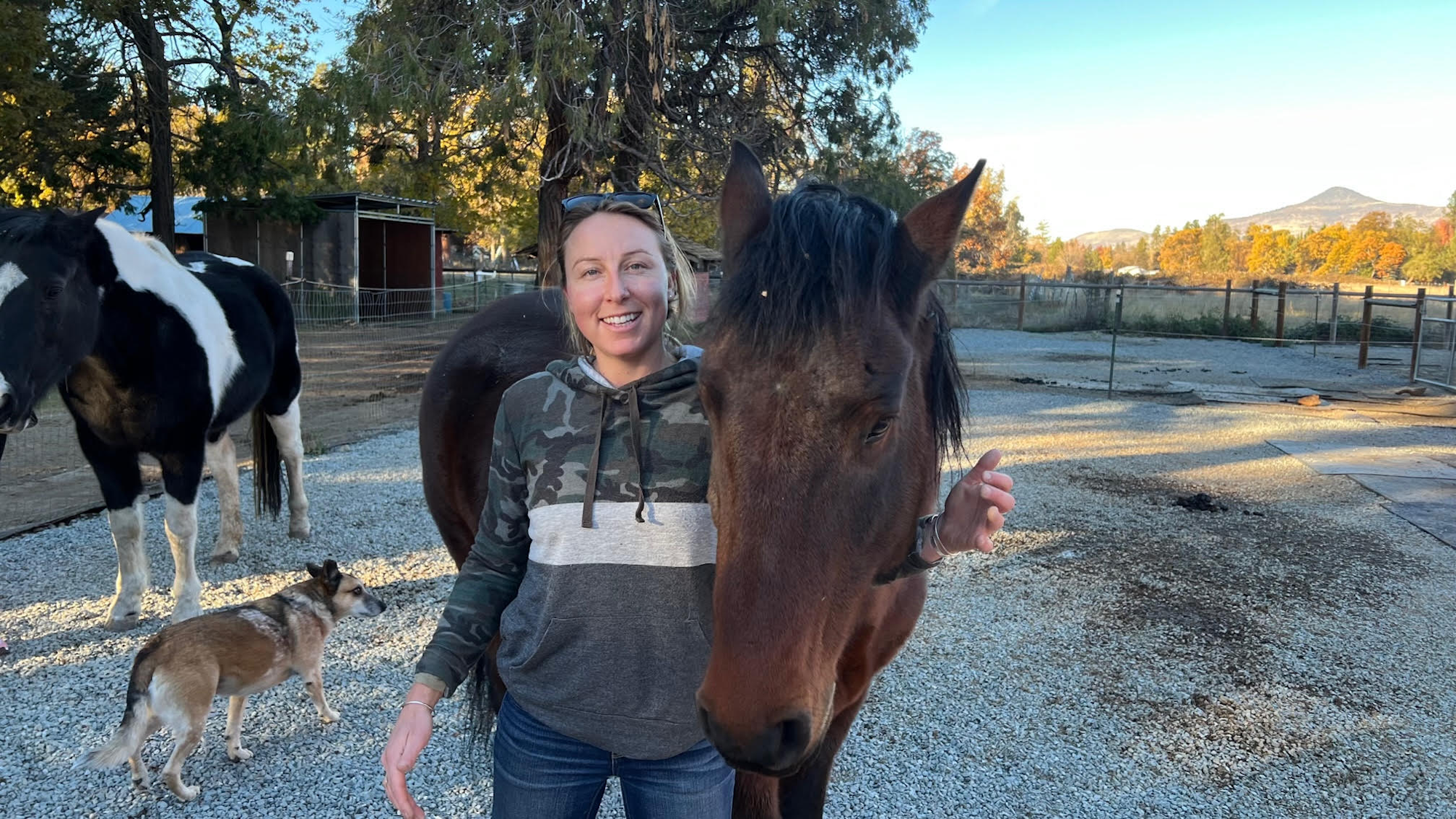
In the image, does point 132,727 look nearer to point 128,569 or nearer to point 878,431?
point 128,569

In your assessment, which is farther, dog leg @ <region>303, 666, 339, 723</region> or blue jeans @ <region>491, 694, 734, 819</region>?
dog leg @ <region>303, 666, 339, 723</region>

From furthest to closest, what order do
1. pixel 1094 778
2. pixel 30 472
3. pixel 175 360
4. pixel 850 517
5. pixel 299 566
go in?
pixel 30 472 < pixel 299 566 < pixel 175 360 < pixel 1094 778 < pixel 850 517

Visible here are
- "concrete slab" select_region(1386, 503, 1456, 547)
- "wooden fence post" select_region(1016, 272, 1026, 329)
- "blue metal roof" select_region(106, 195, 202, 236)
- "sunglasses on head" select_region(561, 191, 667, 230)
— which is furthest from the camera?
"wooden fence post" select_region(1016, 272, 1026, 329)

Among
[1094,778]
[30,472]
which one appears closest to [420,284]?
[30,472]

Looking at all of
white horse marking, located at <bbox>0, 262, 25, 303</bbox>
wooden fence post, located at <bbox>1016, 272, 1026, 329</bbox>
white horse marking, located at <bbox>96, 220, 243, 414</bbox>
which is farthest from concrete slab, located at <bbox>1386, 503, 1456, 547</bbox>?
wooden fence post, located at <bbox>1016, 272, 1026, 329</bbox>

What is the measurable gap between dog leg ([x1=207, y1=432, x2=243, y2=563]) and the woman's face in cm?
491

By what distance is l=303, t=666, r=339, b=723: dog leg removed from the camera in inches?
133

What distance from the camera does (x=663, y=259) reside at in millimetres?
1606

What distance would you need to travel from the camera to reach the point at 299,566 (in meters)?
5.30

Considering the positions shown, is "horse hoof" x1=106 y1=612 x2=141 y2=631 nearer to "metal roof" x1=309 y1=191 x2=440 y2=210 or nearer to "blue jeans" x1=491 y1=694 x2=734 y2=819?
"blue jeans" x1=491 y1=694 x2=734 y2=819

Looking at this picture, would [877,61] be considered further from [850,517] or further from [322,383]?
[850,517]

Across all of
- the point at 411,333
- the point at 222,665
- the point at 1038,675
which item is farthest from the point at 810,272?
the point at 411,333

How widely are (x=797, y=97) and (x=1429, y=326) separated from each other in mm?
20524

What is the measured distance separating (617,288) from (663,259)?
164 millimetres
